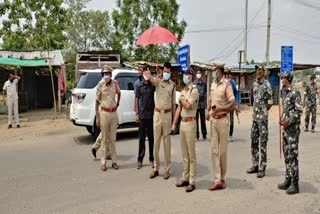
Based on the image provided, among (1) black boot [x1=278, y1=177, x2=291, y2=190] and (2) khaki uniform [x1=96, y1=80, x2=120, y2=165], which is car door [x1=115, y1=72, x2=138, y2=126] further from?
(1) black boot [x1=278, y1=177, x2=291, y2=190]

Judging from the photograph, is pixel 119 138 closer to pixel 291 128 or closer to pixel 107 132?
pixel 107 132

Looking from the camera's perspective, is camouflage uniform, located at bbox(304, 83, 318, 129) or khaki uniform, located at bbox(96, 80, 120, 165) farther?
camouflage uniform, located at bbox(304, 83, 318, 129)

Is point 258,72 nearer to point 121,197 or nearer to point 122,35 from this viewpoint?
point 121,197

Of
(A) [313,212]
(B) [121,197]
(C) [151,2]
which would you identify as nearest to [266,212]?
(A) [313,212]

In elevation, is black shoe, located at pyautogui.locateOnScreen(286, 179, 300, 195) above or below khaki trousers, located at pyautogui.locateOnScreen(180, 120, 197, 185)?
below

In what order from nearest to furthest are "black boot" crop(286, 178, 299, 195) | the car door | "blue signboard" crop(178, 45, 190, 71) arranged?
1. "black boot" crop(286, 178, 299, 195)
2. the car door
3. "blue signboard" crop(178, 45, 190, 71)

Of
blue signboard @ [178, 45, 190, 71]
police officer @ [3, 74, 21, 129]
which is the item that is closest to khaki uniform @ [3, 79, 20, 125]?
police officer @ [3, 74, 21, 129]

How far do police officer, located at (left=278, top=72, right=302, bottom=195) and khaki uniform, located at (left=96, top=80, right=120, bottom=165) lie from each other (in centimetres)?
319

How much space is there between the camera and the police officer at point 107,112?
289 inches

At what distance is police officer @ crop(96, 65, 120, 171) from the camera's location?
7.34 meters

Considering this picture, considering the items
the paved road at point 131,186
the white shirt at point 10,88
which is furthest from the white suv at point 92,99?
the white shirt at point 10,88

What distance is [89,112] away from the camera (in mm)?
10039

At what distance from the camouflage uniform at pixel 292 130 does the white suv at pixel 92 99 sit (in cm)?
438

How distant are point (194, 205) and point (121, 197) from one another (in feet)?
→ 3.62
